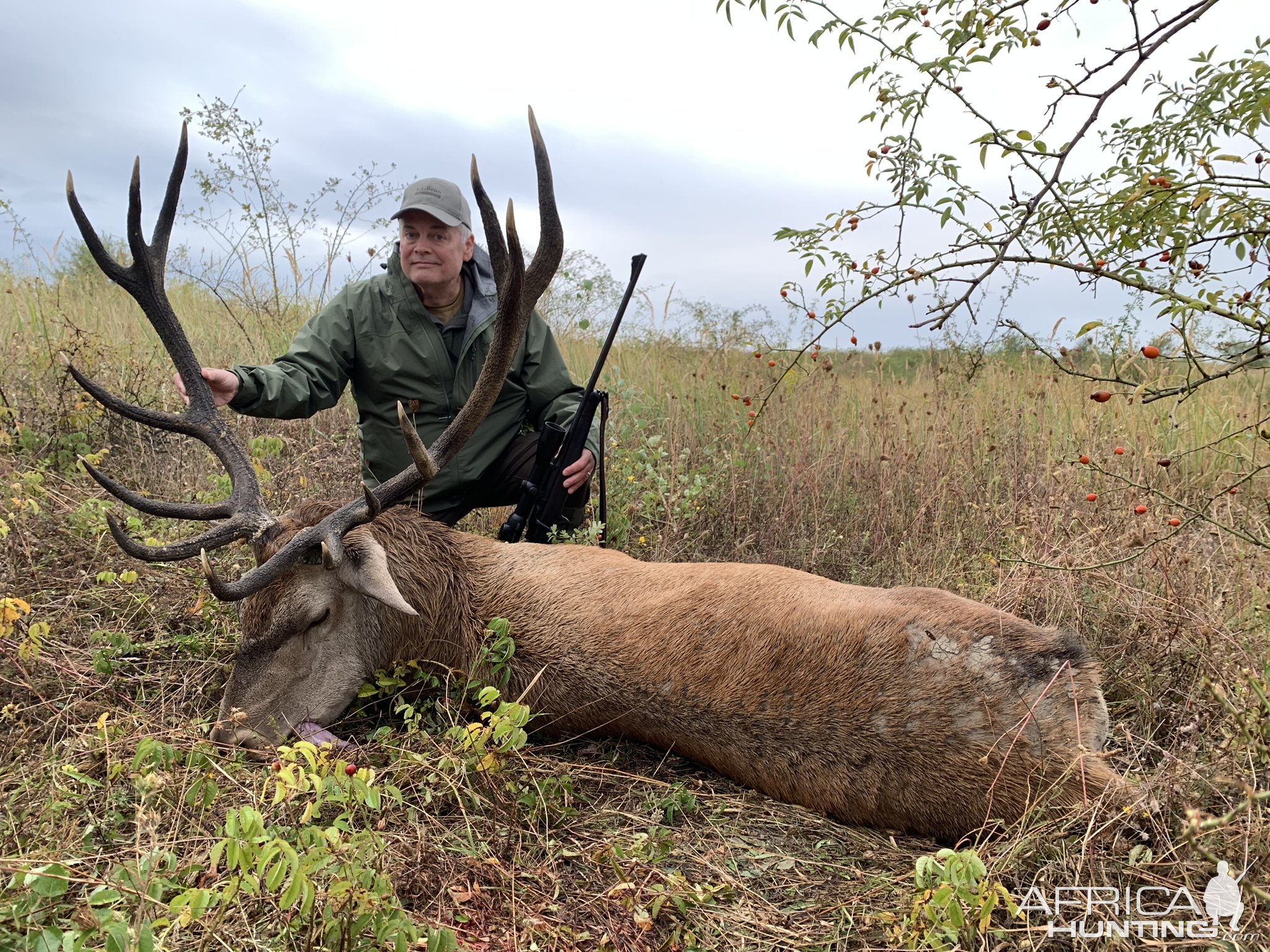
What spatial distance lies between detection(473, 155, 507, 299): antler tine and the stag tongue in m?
1.84

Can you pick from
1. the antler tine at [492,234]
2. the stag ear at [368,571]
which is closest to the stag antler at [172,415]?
the stag ear at [368,571]

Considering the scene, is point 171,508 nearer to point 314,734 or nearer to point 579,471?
point 314,734

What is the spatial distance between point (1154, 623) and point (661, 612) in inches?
82.8

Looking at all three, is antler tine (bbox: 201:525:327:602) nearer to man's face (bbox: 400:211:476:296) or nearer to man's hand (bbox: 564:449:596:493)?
man's hand (bbox: 564:449:596:493)

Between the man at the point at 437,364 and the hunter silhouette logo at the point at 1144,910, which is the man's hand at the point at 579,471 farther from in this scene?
→ the hunter silhouette logo at the point at 1144,910

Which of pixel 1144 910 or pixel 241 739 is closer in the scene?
pixel 1144 910

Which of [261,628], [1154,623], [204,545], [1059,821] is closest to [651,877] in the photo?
[1059,821]

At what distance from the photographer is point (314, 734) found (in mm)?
3199

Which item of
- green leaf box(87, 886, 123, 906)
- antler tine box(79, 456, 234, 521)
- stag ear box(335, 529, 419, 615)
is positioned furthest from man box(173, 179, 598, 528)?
green leaf box(87, 886, 123, 906)

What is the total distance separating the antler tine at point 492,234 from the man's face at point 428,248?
1.45 meters

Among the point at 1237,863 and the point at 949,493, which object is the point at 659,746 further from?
the point at 949,493

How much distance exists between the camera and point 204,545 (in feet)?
10.4

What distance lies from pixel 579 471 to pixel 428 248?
5.02 ft

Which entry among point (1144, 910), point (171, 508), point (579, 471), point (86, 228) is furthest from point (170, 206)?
point (1144, 910)
